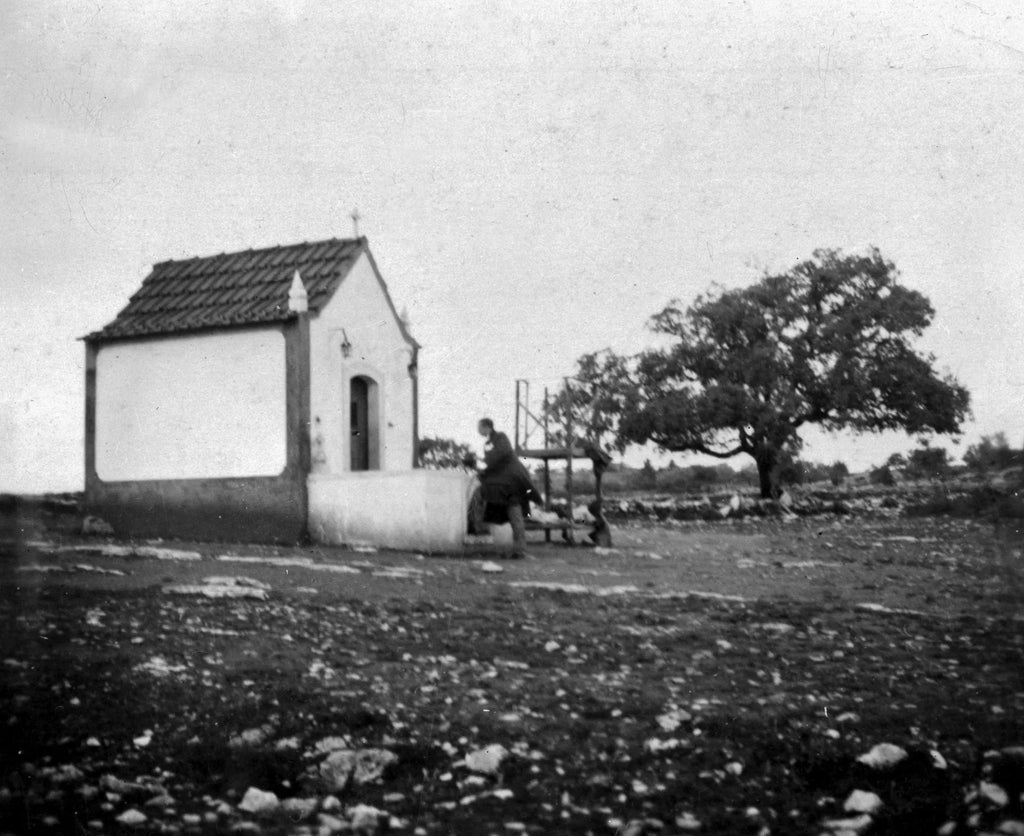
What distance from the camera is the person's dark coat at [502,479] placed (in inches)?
674

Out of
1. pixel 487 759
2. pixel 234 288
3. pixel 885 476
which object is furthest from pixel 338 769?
pixel 885 476

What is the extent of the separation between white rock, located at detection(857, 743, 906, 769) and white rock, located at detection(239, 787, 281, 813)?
2.79m

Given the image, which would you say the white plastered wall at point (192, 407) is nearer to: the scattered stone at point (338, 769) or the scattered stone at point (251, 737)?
the scattered stone at point (251, 737)

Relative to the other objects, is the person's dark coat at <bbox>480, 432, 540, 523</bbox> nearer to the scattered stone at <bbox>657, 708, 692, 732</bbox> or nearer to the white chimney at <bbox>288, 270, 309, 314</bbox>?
the white chimney at <bbox>288, 270, 309, 314</bbox>

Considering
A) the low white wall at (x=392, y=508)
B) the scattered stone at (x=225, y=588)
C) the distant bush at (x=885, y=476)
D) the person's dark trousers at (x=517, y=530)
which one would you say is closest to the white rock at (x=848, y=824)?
the scattered stone at (x=225, y=588)

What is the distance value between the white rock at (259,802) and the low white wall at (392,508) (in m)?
12.5

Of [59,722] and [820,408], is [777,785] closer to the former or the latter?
[59,722]

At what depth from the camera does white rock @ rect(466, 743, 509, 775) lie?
17.0 feet

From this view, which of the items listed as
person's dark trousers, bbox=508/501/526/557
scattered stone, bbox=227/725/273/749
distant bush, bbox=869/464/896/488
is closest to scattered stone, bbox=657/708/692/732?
scattered stone, bbox=227/725/273/749

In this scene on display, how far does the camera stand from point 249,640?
7.74 meters

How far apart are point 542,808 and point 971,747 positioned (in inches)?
88.7

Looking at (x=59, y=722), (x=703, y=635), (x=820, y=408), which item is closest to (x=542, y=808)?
(x=59, y=722)

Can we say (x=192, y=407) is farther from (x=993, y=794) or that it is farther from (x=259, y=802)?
(x=993, y=794)

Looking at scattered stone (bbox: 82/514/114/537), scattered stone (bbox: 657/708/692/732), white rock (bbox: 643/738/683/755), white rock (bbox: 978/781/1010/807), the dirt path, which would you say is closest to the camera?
white rock (bbox: 978/781/1010/807)
